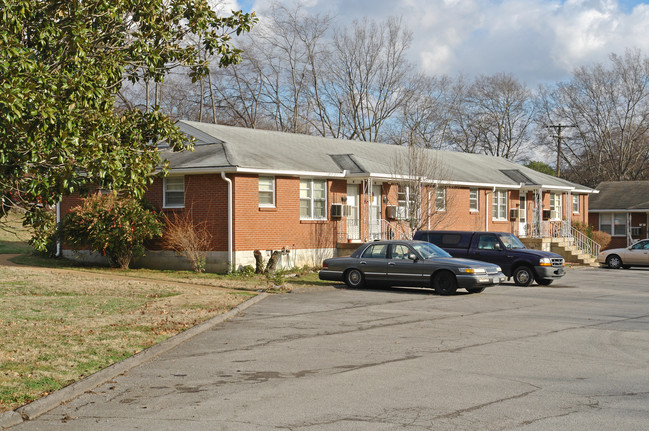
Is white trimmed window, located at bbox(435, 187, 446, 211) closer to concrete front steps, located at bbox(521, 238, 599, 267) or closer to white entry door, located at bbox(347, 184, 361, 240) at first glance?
white entry door, located at bbox(347, 184, 361, 240)

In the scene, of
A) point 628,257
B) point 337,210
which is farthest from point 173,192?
point 628,257

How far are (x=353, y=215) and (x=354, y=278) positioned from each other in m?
8.97

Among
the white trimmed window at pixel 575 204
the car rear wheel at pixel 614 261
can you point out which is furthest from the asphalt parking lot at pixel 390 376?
the white trimmed window at pixel 575 204

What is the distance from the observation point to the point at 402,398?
26.0 ft

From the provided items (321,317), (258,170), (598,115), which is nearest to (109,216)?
(258,170)

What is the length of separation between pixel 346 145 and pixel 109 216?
530 inches

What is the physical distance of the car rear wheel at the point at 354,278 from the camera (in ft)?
68.5

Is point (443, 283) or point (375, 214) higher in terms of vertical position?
point (375, 214)

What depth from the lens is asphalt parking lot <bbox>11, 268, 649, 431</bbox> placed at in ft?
23.5

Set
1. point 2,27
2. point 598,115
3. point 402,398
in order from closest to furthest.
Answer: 1. point 402,398
2. point 2,27
3. point 598,115

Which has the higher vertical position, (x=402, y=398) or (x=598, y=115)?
(x=598, y=115)

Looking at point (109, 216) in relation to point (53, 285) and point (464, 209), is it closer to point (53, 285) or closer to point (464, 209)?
point (53, 285)

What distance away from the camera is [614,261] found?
33594mm

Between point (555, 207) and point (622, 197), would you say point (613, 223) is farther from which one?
point (555, 207)
